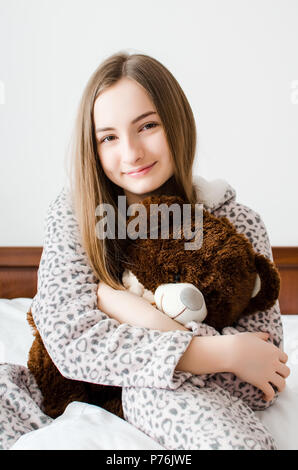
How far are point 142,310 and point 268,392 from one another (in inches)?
10.6

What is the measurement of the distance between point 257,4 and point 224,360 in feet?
4.48

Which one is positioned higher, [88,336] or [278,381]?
[88,336]

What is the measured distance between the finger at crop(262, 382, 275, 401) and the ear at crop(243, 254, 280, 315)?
0.46 ft

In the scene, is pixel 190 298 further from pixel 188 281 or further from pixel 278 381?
pixel 278 381

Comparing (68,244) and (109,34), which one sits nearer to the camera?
(68,244)

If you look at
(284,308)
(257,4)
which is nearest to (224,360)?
(284,308)

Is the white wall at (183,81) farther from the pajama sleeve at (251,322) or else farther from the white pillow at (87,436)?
the white pillow at (87,436)

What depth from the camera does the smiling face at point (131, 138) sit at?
892mm

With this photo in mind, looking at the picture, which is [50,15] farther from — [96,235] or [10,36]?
[96,235]

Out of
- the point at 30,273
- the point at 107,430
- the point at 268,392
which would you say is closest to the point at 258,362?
the point at 268,392

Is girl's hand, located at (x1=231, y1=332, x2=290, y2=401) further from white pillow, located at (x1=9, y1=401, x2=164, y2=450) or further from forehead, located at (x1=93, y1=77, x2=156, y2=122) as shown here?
forehead, located at (x1=93, y1=77, x2=156, y2=122)

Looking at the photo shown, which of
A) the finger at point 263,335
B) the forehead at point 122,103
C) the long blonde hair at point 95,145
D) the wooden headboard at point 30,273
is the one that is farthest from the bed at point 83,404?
the forehead at point 122,103

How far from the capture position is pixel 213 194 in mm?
972

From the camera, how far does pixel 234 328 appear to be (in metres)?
0.86
